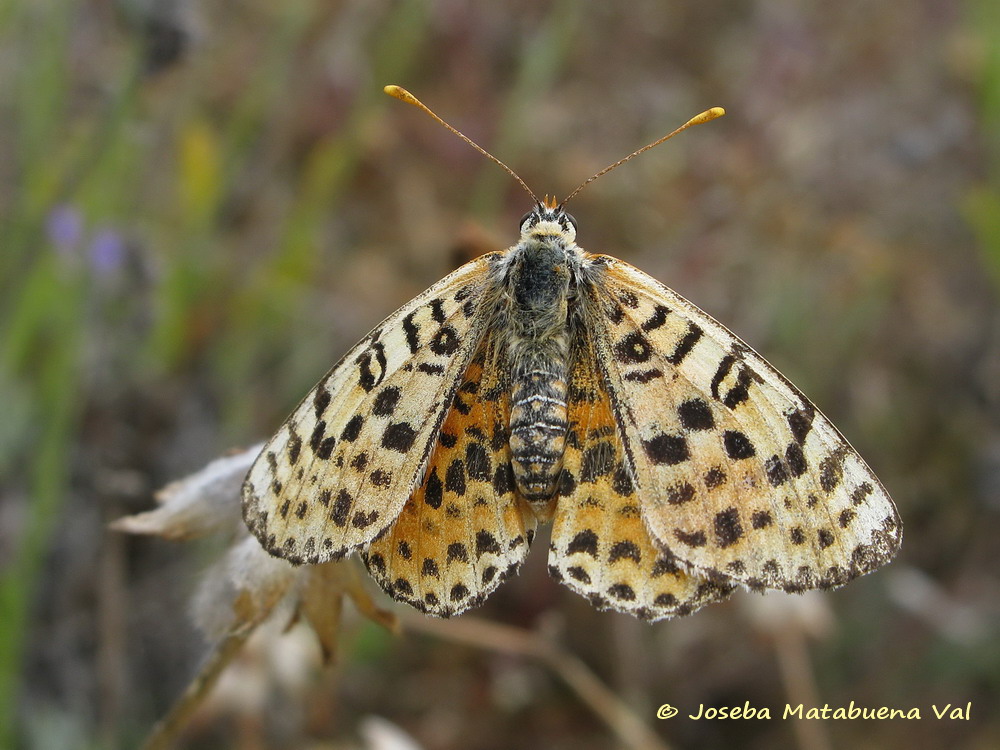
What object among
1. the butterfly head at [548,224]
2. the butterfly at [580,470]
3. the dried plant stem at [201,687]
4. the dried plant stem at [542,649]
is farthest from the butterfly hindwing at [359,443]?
the dried plant stem at [542,649]

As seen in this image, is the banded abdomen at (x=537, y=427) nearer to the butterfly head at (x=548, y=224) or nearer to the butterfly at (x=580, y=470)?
the butterfly at (x=580, y=470)

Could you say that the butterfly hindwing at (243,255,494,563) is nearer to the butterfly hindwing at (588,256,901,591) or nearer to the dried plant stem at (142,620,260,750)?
the dried plant stem at (142,620,260,750)

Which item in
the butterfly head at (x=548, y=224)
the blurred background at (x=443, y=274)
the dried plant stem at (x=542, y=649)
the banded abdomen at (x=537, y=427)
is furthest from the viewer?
the blurred background at (x=443, y=274)

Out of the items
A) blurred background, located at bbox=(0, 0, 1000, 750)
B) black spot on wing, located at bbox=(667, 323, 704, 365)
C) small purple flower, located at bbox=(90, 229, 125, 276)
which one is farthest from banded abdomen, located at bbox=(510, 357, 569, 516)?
small purple flower, located at bbox=(90, 229, 125, 276)

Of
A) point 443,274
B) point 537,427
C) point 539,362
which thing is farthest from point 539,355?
point 443,274

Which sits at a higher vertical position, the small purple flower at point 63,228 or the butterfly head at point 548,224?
the small purple flower at point 63,228

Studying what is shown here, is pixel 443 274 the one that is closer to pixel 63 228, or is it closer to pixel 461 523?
pixel 63 228

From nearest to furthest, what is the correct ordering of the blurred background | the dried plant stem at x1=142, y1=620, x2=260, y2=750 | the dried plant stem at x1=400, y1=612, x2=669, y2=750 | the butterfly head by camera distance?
the dried plant stem at x1=142, y1=620, x2=260, y2=750
the butterfly head
the dried plant stem at x1=400, y1=612, x2=669, y2=750
the blurred background

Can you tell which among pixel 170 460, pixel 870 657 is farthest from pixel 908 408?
pixel 170 460
